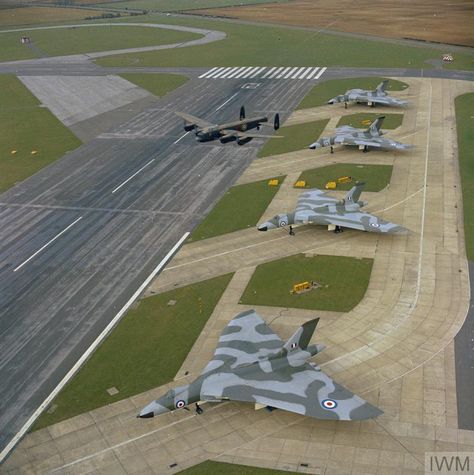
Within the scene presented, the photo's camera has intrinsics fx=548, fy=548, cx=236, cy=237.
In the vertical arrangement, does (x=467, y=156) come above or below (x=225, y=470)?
above

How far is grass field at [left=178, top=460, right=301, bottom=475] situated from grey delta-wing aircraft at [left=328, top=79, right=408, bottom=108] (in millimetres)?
80418

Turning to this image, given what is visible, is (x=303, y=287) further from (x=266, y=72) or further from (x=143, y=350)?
(x=266, y=72)

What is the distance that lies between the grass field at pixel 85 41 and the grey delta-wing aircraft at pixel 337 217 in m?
131

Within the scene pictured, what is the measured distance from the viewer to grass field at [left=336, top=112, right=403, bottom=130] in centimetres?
9084

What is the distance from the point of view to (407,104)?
328 ft

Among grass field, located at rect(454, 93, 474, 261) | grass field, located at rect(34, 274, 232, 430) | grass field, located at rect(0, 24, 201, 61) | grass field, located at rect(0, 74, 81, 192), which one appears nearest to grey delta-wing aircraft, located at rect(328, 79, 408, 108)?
grass field, located at rect(454, 93, 474, 261)


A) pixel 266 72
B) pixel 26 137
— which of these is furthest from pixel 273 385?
pixel 266 72

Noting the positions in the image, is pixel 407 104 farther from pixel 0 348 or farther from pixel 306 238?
pixel 0 348

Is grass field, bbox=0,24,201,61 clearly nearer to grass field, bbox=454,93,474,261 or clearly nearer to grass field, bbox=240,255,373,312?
grass field, bbox=454,93,474,261

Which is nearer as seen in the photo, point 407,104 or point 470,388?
point 470,388

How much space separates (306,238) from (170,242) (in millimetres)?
14255

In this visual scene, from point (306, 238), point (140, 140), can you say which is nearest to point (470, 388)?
point (306, 238)

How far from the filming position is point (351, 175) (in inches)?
2825

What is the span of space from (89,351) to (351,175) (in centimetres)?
4298
